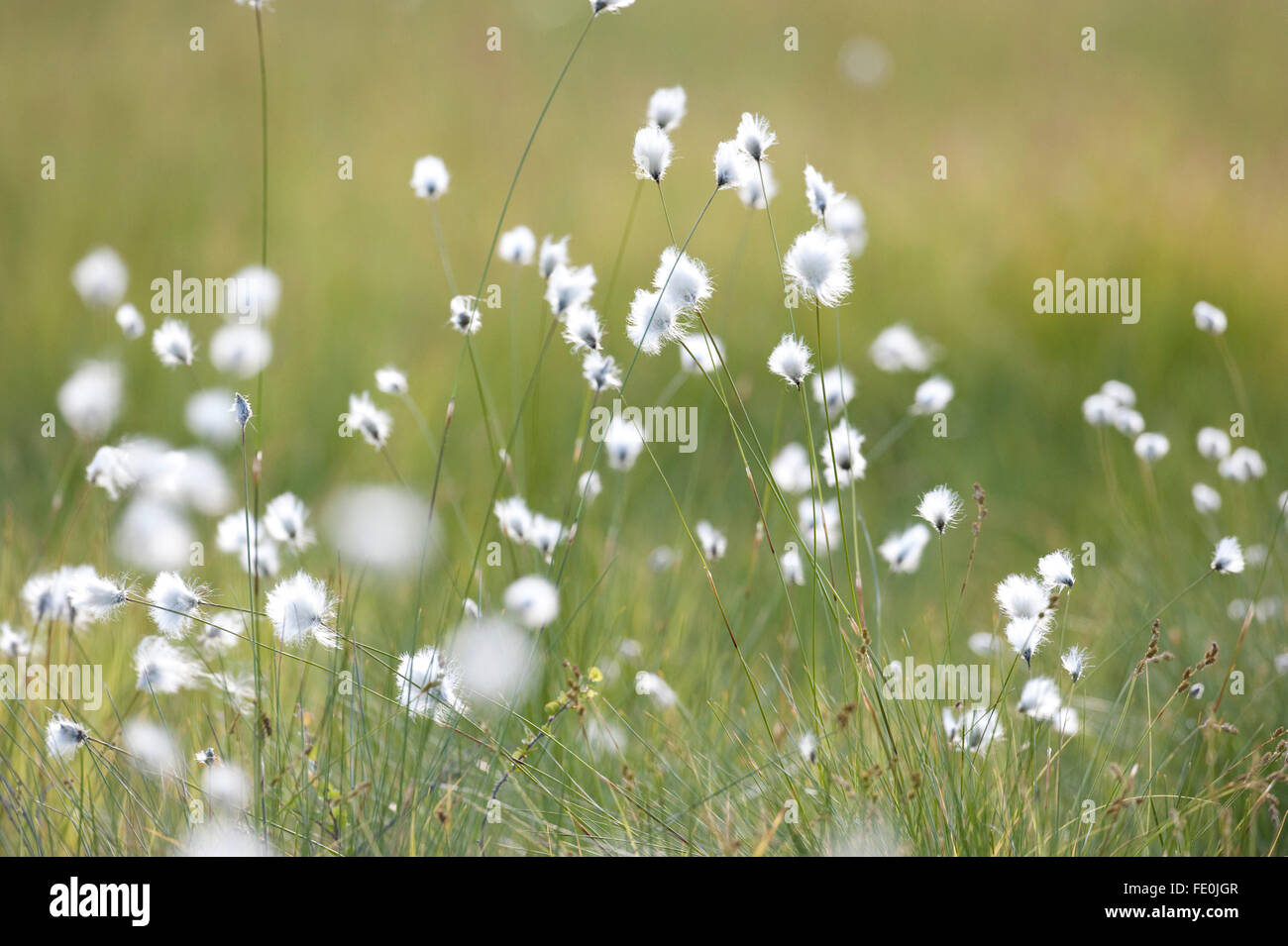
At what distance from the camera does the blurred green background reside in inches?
163

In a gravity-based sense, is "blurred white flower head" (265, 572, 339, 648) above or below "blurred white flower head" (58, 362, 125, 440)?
below

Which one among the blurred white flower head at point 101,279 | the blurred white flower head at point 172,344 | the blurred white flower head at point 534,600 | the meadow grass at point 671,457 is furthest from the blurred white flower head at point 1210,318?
the blurred white flower head at point 101,279

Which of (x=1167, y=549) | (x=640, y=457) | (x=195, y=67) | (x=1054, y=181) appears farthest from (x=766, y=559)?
(x=195, y=67)

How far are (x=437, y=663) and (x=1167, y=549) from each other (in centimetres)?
229

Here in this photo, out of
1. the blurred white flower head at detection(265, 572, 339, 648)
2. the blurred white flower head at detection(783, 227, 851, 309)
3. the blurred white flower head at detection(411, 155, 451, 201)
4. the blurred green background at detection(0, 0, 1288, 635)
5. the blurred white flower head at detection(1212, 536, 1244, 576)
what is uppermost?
the blurred green background at detection(0, 0, 1288, 635)

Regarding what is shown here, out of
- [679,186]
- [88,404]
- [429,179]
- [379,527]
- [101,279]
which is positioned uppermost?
[679,186]

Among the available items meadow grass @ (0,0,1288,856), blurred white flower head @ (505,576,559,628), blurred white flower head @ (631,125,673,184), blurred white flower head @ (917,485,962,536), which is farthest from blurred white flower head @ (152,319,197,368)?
blurred white flower head @ (917,485,962,536)

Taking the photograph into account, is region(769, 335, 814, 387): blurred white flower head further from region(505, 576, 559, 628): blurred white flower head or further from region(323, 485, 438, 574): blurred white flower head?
region(323, 485, 438, 574): blurred white flower head

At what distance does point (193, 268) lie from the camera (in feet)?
14.6

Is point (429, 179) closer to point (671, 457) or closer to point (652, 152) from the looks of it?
point (652, 152)

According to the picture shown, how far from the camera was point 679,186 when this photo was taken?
15.6ft

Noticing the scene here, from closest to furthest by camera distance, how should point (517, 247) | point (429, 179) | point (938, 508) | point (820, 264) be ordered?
point (820, 264) < point (938, 508) < point (429, 179) < point (517, 247)

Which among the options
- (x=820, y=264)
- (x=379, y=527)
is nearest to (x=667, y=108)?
(x=820, y=264)
